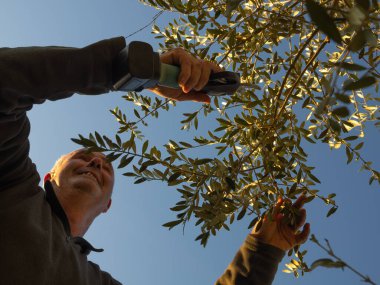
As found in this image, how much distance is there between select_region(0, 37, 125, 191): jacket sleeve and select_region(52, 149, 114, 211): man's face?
1081 millimetres

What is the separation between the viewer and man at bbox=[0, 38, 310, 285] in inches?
69.4

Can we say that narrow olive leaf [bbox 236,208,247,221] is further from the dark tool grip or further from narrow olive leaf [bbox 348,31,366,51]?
narrow olive leaf [bbox 348,31,366,51]

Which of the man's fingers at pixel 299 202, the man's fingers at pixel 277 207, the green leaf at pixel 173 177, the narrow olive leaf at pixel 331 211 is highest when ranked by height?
the narrow olive leaf at pixel 331 211

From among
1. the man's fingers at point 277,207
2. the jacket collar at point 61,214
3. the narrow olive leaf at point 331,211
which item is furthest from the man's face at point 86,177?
the narrow olive leaf at point 331,211

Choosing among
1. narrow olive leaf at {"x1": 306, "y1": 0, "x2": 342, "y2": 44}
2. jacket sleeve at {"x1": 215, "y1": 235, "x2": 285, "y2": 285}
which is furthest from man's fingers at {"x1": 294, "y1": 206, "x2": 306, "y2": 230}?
narrow olive leaf at {"x1": 306, "y1": 0, "x2": 342, "y2": 44}

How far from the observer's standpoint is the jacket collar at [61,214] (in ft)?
9.17

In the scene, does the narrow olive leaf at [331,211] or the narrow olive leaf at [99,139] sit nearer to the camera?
the narrow olive leaf at [99,139]

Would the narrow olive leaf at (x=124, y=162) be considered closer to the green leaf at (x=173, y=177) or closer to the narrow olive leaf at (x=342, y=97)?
the green leaf at (x=173, y=177)

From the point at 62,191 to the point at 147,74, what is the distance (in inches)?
62.2

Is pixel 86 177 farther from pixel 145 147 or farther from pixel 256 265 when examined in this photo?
pixel 256 265

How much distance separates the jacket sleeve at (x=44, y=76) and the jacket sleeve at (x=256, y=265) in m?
1.81

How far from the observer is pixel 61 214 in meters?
2.80

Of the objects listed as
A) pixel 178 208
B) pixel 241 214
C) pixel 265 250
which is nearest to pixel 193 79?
pixel 178 208

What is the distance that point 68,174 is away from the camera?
3.20m
